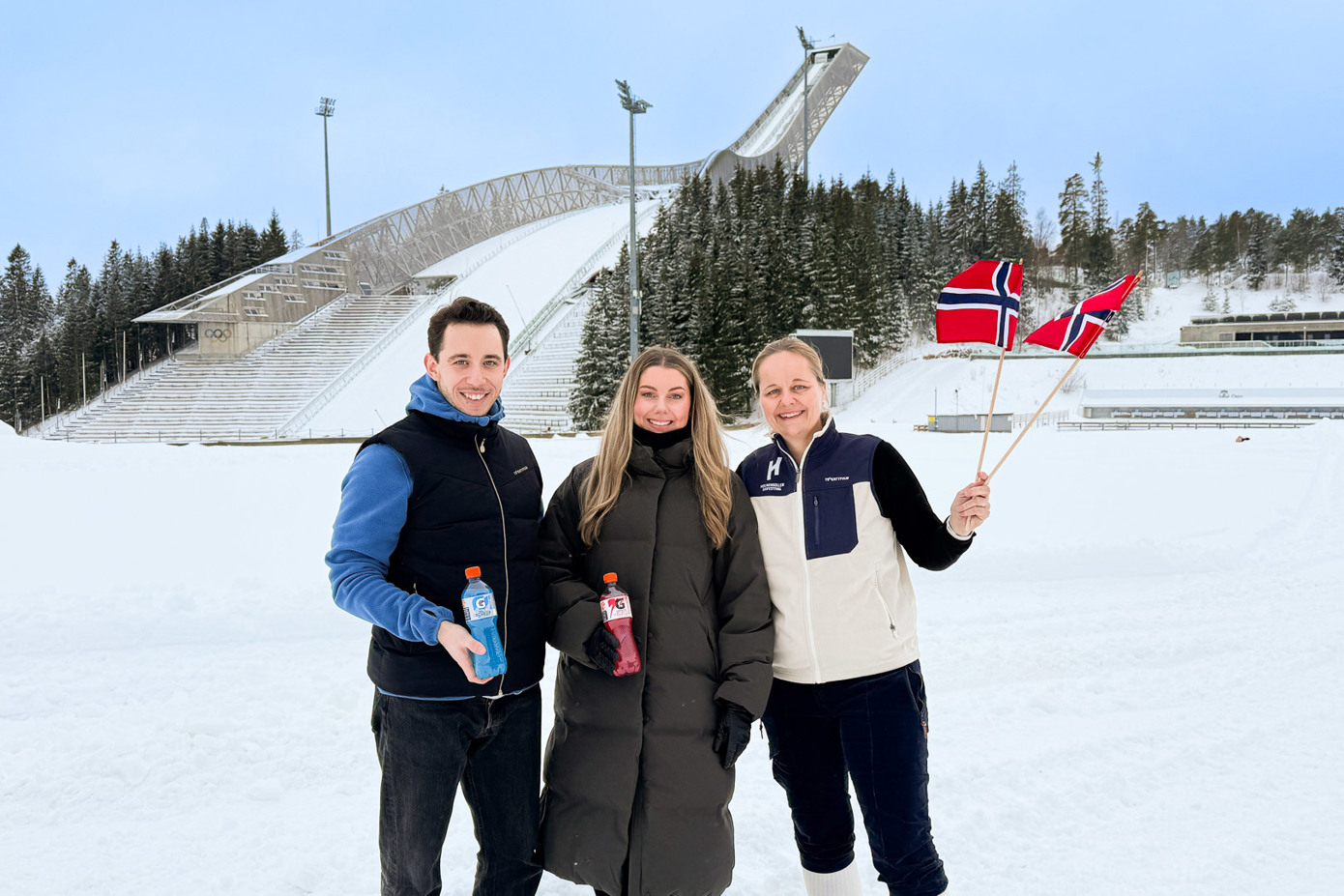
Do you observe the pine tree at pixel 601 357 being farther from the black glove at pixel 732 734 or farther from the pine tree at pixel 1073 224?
the pine tree at pixel 1073 224

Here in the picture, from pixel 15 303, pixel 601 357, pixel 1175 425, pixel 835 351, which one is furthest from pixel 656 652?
→ pixel 15 303

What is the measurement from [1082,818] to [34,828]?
14.1 feet

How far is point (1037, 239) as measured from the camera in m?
86.9

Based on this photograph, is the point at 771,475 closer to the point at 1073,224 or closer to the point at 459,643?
the point at 459,643

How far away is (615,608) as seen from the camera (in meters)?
2.40

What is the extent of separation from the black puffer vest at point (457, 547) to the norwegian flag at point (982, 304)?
180 centimetres

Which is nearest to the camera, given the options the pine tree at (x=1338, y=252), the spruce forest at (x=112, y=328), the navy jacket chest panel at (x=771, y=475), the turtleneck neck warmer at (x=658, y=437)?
the turtleneck neck warmer at (x=658, y=437)

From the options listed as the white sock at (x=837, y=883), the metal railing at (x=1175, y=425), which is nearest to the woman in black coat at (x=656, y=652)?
the white sock at (x=837, y=883)

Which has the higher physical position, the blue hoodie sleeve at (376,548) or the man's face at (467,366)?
the man's face at (467,366)

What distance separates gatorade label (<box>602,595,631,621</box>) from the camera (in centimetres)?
239

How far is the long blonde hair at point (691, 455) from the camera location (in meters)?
2.54

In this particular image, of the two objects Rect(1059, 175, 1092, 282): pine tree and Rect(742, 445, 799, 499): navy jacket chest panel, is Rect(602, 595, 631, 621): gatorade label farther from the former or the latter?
Rect(1059, 175, 1092, 282): pine tree

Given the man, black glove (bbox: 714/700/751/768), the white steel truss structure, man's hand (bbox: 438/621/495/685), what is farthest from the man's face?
the white steel truss structure

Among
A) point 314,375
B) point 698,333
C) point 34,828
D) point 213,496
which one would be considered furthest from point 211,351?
point 34,828
